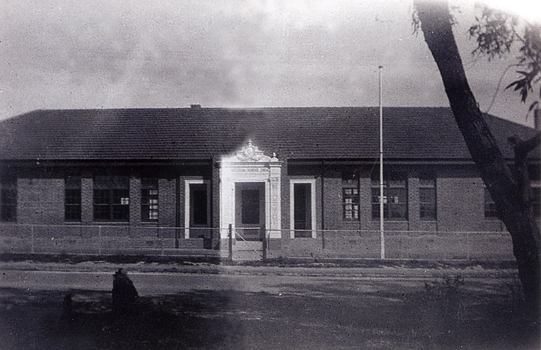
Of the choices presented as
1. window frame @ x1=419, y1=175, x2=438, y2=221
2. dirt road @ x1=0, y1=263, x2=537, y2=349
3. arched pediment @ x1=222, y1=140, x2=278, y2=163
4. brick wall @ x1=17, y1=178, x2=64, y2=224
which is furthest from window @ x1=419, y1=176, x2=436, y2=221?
brick wall @ x1=17, y1=178, x2=64, y2=224

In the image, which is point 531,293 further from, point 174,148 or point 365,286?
point 174,148

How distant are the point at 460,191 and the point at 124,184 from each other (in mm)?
13965

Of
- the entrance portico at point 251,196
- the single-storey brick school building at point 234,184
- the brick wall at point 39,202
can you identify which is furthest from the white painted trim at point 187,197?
the brick wall at point 39,202

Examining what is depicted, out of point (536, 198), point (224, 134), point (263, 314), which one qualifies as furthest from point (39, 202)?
point (536, 198)

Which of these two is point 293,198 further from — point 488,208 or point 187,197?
point 488,208

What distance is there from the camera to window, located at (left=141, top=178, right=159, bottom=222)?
55.2 ft

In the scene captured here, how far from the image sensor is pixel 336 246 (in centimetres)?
1567

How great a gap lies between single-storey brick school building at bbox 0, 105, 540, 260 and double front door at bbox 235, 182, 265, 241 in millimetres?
48

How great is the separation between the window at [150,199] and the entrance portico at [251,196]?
10.6 feet

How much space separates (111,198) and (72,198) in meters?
1.83

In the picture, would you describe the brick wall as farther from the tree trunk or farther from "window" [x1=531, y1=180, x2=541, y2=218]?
"window" [x1=531, y1=180, x2=541, y2=218]

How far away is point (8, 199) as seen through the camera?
14.8 meters

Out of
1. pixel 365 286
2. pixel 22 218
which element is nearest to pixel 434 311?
pixel 365 286

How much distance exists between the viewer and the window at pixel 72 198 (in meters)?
16.3
